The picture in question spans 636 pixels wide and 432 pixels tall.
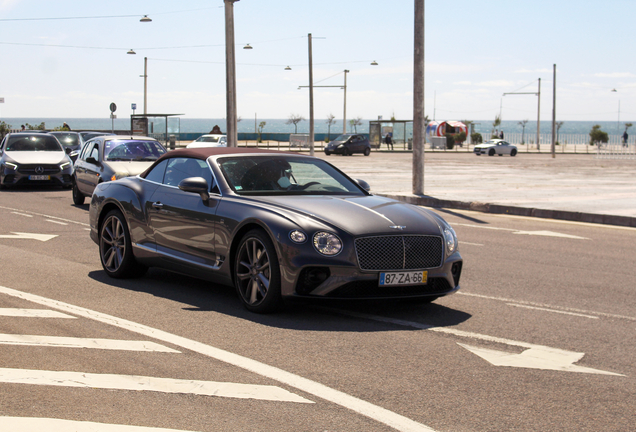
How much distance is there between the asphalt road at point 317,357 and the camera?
162 inches

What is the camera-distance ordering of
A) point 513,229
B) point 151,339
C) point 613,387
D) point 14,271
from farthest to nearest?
point 513,229 → point 14,271 → point 151,339 → point 613,387

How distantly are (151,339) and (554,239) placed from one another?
8.21m

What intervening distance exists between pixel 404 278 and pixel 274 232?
43.7 inches

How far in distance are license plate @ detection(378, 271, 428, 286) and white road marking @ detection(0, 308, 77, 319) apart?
255 cm

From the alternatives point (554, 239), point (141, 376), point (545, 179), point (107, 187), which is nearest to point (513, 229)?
point (554, 239)

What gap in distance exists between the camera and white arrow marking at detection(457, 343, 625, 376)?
5074 mm

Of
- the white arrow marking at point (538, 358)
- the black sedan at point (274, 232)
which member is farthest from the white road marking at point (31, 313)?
the white arrow marking at point (538, 358)

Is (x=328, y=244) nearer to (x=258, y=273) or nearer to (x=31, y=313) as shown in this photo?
(x=258, y=273)

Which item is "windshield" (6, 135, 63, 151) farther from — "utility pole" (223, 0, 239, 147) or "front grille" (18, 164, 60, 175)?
"utility pole" (223, 0, 239, 147)

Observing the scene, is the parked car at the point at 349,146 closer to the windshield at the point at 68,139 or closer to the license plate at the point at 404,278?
the windshield at the point at 68,139

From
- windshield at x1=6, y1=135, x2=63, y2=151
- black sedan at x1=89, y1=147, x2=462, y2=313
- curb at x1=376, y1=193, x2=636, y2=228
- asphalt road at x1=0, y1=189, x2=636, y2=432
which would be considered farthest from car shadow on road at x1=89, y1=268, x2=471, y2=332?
windshield at x1=6, y1=135, x2=63, y2=151

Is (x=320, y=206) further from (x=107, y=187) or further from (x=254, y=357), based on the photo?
(x=107, y=187)

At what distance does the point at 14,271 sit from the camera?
8.55m

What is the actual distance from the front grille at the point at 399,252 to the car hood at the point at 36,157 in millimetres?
17615
